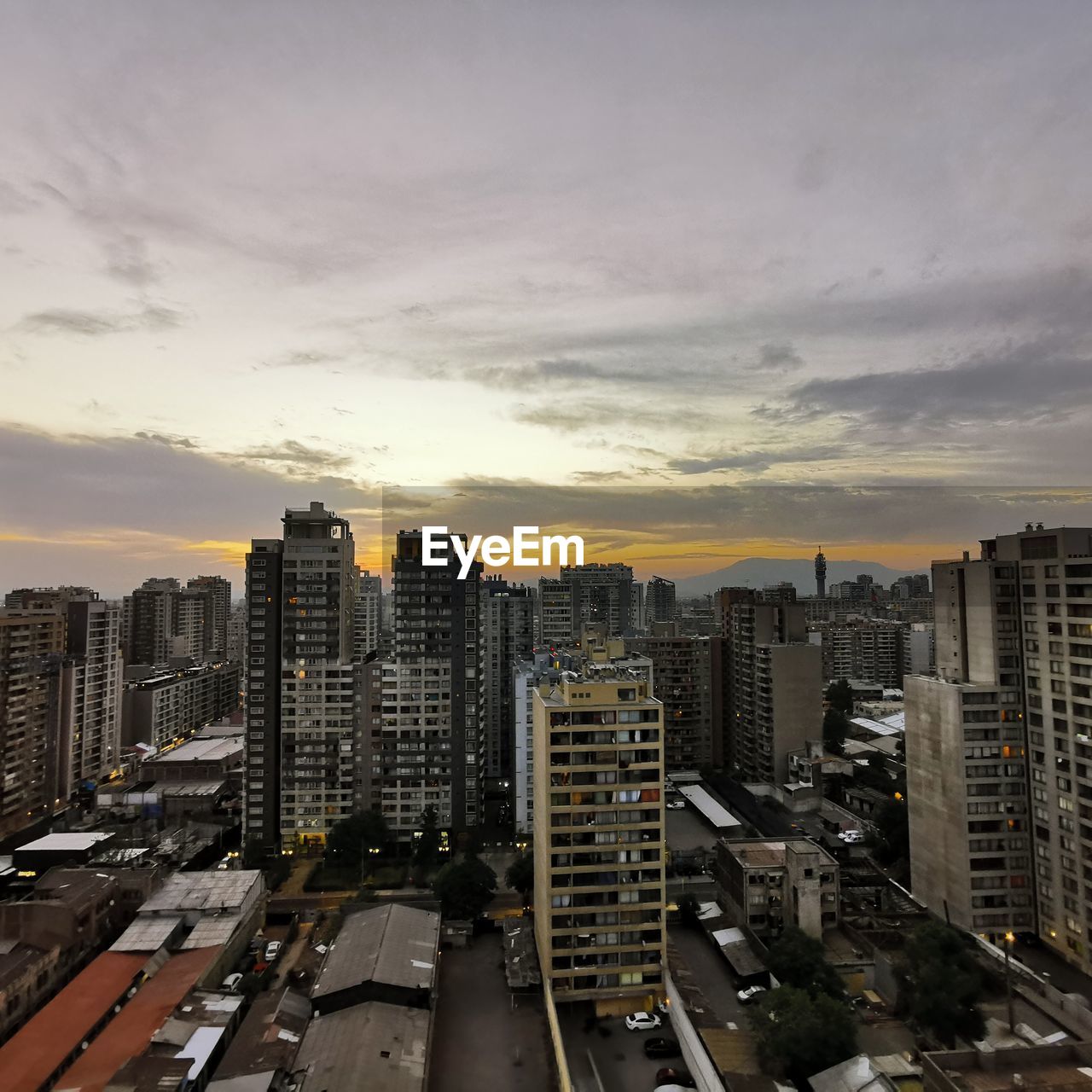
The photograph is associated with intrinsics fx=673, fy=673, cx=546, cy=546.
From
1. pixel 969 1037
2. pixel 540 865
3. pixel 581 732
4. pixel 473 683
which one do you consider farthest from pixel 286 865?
pixel 969 1037

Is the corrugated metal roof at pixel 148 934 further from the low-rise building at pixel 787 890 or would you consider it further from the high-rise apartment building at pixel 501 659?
the high-rise apartment building at pixel 501 659

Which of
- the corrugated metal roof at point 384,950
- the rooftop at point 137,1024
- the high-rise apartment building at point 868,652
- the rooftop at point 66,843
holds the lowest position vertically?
the rooftop at point 137,1024

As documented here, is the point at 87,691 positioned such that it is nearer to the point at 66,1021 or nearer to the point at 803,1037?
the point at 66,1021

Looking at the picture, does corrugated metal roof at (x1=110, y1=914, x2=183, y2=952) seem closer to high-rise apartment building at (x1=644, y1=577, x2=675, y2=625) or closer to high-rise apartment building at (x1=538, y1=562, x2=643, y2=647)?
high-rise apartment building at (x1=538, y1=562, x2=643, y2=647)

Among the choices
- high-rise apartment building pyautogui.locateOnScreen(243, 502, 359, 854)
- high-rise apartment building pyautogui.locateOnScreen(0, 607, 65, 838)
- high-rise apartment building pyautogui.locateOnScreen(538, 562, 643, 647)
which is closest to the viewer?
high-rise apartment building pyautogui.locateOnScreen(243, 502, 359, 854)

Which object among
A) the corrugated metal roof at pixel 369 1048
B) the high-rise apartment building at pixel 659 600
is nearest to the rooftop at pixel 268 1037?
the corrugated metal roof at pixel 369 1048

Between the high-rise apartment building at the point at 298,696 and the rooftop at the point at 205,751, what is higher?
the high-rise apartment building at the point at 298,696

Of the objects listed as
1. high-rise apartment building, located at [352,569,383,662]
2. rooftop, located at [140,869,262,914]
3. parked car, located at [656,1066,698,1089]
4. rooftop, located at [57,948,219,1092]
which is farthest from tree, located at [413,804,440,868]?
high-rise apartment building, located at [352,569,383,662]

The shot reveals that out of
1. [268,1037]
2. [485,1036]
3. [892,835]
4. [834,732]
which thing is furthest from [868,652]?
[268,1037]
